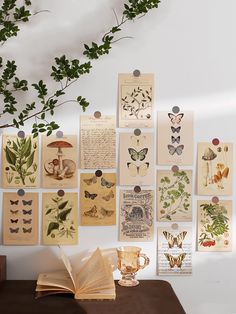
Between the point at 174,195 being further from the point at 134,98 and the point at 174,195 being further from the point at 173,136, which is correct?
the point at 134,98

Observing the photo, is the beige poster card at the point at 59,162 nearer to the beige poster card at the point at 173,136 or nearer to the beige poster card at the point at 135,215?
the beige poster card at the point at 135,215

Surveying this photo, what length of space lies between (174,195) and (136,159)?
18cm

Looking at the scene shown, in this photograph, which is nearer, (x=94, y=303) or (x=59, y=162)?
(x=94, y=303)

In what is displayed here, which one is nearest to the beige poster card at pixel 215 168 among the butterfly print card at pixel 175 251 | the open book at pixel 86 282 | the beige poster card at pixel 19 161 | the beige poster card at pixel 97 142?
the butterfly print card at pixel 175 251

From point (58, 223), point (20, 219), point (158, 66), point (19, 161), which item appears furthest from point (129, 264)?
point (158, 66)

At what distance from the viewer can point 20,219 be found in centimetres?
162

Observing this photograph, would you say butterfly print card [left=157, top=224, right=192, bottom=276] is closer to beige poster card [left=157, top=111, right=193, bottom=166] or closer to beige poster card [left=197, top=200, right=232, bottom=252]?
beige poster card [left=197, top=200, right=232, bottom=252]

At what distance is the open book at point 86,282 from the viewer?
4.66ft

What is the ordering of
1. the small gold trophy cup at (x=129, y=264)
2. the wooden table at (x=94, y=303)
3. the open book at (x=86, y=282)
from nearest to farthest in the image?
the wooden table at (x=94, y=303), the open book at (x=86, y=282), the small gold trophy cup at (x=129, y=264)

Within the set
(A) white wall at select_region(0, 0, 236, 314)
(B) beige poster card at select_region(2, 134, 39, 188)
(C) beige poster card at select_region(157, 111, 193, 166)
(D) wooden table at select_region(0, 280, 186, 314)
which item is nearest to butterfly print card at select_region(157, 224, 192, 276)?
(A) white wall at select_region(0, 0, 236, 314)

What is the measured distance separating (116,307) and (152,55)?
33.0 inches

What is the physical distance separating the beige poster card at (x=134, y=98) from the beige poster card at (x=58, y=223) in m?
0.32

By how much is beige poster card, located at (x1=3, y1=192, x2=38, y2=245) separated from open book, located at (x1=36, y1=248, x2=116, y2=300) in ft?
0.50

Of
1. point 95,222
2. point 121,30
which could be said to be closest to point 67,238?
point 95,222
